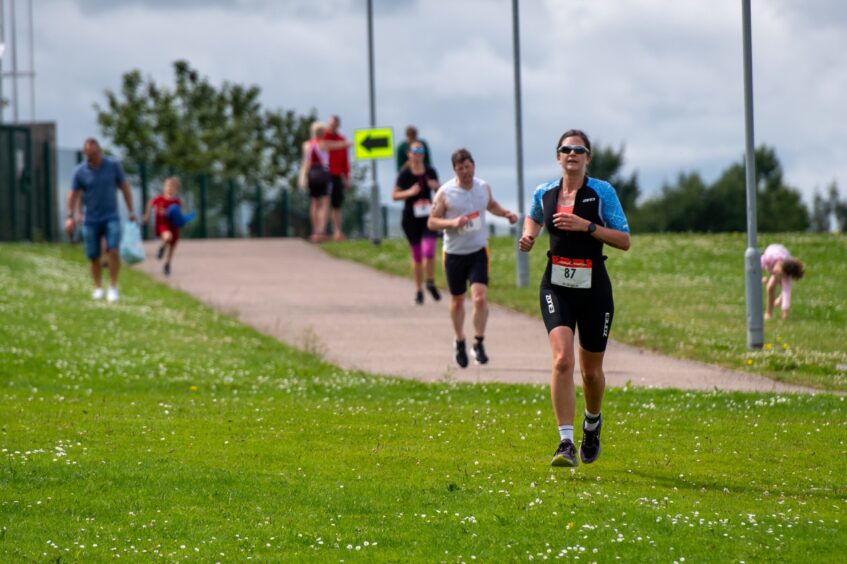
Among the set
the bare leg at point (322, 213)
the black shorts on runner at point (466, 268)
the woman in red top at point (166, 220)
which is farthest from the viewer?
the bare leg at point (322, 213)

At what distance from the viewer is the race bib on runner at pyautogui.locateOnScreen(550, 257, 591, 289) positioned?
9258 millimetres

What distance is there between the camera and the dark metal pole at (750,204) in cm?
1764

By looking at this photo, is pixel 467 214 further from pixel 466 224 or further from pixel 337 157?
pixel 337 157

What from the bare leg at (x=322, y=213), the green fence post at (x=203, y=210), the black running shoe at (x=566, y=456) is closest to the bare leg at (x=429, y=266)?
the black running shoe at (x=566, y=456)

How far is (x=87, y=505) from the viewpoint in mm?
8109

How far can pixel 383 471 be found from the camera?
9203 millimetres

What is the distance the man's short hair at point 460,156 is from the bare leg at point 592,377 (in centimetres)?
590

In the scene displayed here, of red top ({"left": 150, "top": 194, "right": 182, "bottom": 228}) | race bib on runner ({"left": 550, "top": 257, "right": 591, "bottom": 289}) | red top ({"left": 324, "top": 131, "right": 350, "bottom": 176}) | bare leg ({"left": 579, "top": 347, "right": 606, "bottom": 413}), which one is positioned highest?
red top ({"left": 324, "top": 131, "right": 350, "bottom": 176})

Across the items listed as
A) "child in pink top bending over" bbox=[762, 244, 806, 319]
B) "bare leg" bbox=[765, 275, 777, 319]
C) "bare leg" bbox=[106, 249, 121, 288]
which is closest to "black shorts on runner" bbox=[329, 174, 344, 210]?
"bare leg" bbox=[106, 249, 121, 288]

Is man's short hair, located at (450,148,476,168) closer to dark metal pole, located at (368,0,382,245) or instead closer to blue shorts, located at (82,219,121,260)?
blue shorts, located at (82,219,121,260)

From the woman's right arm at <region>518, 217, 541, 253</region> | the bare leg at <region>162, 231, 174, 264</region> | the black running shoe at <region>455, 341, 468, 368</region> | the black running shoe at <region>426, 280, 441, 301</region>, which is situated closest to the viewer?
the woman's right arm at <region>518, 217, 541, 253</region>

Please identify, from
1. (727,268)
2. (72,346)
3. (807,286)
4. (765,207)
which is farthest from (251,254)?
(765,207)

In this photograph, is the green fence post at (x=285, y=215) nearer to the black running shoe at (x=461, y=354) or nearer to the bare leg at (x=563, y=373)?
the black running shoe at (x=461, y=354)

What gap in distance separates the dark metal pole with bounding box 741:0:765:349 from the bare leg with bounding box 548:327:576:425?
29.0ft
